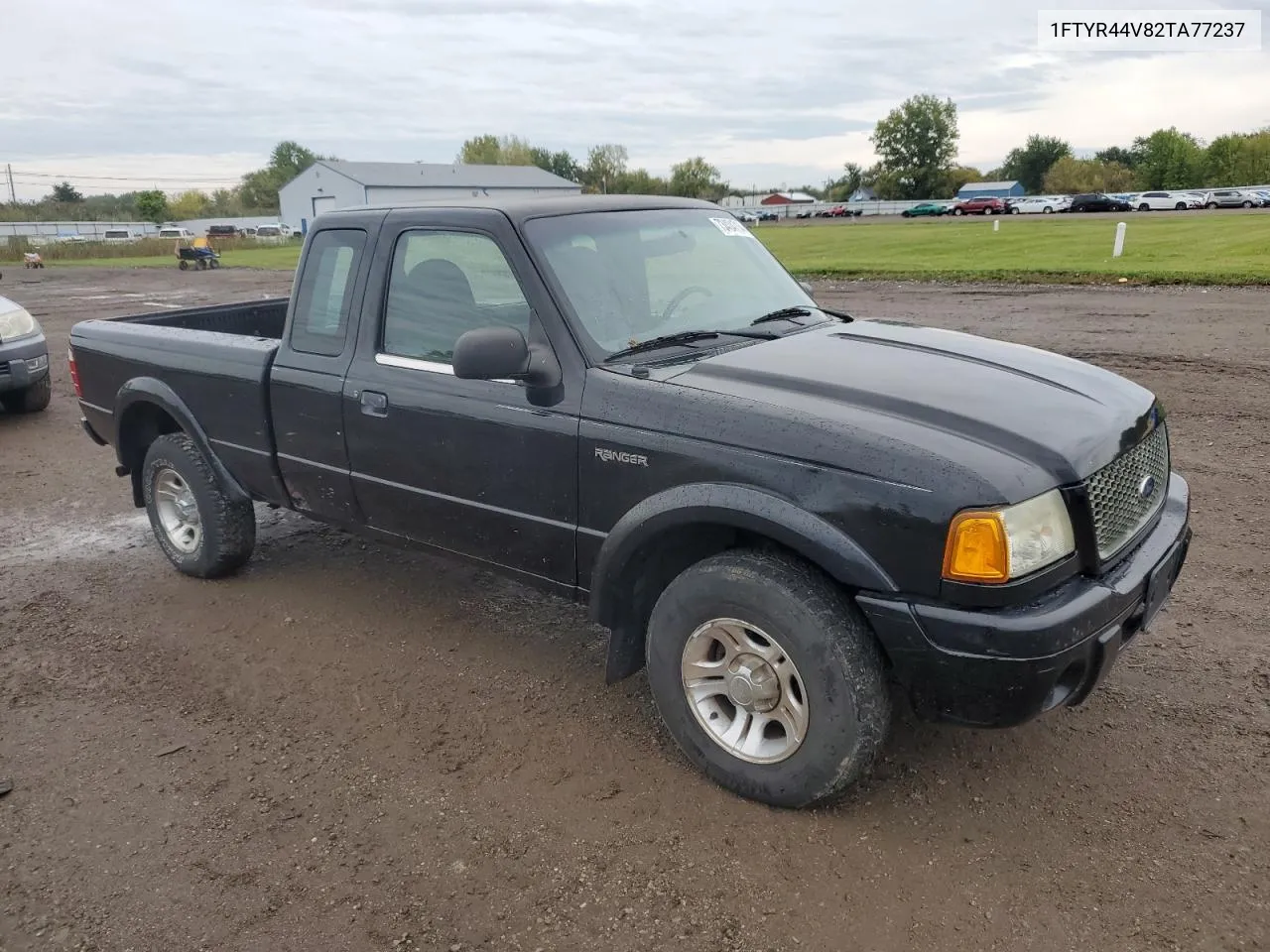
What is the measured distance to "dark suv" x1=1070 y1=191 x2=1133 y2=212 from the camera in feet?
190

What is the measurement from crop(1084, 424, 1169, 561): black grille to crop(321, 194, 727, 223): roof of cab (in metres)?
2.18

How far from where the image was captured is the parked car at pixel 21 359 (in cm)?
876

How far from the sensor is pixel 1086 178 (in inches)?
3514

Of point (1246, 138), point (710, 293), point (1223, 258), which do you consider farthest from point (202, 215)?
point (710, 293)

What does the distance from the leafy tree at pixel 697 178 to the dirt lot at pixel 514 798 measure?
310 feet

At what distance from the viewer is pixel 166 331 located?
16.7ft

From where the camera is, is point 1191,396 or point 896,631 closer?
point 896,631

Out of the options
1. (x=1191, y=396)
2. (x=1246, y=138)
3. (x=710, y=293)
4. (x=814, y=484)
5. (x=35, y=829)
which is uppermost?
(x=1246, y=138)

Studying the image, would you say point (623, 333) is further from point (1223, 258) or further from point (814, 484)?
point (1223, 258)

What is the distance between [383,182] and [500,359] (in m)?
80.7

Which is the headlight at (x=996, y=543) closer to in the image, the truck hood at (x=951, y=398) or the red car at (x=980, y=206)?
the truck hood at (x=951, y=398)

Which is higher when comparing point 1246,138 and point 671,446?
point 1246,138

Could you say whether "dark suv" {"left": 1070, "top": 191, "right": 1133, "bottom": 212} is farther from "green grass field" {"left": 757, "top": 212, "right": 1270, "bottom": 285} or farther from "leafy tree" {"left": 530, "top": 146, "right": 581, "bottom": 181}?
"leafy tree" {"left": 530, "top": 146, "right": 581, "bottom": 181}

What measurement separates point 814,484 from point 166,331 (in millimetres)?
3949
